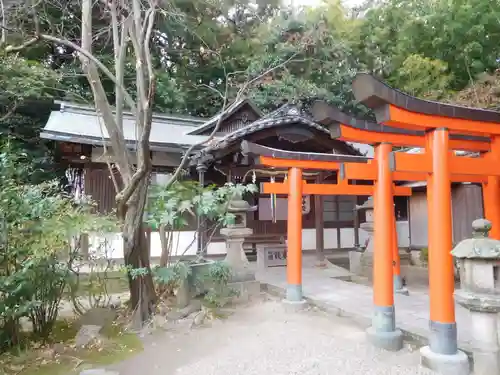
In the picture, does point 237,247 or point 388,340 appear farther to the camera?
point 237,247

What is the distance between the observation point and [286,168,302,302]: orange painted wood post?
6738 mm

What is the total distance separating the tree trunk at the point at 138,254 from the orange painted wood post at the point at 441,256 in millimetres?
4013

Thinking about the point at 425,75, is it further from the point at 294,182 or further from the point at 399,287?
the point at 294,182

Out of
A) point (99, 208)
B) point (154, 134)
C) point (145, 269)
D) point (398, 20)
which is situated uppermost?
point (398, 20)

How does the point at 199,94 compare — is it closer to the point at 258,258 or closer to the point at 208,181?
the point at 208,181

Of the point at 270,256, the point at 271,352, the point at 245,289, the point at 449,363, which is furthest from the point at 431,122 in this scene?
the point at 270,256

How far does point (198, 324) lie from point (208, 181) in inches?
262

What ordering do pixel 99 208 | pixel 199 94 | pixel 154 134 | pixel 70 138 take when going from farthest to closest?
pixel 199 94 → pixel 154 134 → pixel 99 208 → pixel 70 138

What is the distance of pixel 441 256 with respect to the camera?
4016mm

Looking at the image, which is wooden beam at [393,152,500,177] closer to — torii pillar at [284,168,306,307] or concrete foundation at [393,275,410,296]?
torii pillar at [284,168,306,307]

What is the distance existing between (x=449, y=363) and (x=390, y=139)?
2.78 metres

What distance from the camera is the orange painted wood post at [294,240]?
265 inches

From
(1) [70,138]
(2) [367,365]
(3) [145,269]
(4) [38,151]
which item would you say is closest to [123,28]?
(1) [70,138]

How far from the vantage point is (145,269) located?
5688 mm
